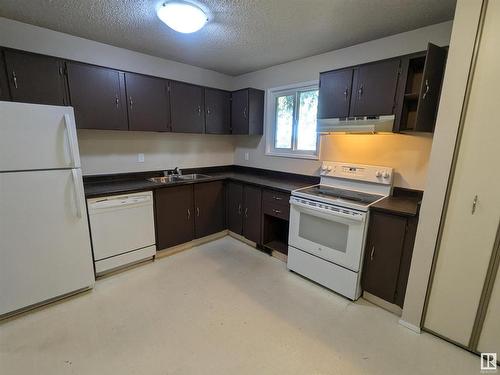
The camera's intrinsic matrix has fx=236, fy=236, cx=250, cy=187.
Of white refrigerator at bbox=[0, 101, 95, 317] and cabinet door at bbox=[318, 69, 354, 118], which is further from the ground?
cabinet door at bbox=[318, 69, 354, 118]

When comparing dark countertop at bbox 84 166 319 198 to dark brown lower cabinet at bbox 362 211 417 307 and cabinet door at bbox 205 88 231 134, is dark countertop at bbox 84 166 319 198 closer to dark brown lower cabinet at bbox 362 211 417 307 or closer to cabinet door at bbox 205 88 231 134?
cabinet door at bbox 205 88 231 134

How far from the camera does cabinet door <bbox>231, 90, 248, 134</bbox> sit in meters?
3.44

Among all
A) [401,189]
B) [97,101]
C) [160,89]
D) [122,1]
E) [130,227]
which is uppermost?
[122,1]

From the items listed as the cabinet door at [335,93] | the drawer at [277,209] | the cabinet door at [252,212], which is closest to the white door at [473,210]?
the cabinet door at [335,93]

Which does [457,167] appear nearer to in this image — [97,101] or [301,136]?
[301,136]

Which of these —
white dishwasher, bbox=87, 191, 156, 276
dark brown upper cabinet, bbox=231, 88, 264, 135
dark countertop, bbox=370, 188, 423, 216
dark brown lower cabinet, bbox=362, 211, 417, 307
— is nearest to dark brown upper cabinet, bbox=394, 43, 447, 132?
dark countertop, bbox=370, 188, 423, 216

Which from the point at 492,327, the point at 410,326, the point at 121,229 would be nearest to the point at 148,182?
the point at 121,229

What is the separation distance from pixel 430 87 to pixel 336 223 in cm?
131

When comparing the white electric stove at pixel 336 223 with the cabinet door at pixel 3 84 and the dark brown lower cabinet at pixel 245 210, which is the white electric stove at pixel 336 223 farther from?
the cabinet door at pixel 3 84

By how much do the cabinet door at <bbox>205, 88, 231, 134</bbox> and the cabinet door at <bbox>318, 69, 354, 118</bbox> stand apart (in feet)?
5.11

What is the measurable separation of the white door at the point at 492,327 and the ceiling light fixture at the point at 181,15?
109 inches

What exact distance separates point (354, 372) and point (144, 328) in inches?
61.2

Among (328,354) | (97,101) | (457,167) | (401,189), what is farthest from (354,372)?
(97,101)

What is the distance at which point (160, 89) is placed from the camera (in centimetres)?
291
